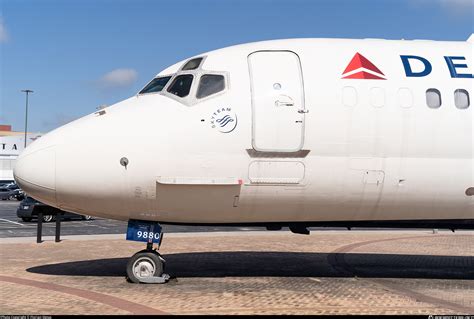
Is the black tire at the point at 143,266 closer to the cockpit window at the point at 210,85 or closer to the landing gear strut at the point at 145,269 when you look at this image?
the landing gear strut at the point at 145,269

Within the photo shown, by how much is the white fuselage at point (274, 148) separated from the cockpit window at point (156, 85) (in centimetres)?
25

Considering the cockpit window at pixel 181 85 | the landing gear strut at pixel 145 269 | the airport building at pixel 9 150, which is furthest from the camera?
the airport building at pixel 9 150

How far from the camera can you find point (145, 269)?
10562mm

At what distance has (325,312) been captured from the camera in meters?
8.38

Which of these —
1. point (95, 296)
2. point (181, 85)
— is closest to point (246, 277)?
point (95, 296)

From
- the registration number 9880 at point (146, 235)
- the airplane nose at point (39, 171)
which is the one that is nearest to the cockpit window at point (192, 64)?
the airplane nose at point (39, 171)

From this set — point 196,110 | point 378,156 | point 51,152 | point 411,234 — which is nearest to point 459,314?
point 378,156

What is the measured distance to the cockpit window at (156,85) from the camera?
10677mm

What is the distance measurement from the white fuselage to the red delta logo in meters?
0.03

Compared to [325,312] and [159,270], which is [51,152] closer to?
[159,270]

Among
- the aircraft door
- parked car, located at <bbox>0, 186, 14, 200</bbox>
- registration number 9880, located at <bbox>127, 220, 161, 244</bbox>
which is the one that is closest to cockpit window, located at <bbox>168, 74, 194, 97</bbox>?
the aircraft door

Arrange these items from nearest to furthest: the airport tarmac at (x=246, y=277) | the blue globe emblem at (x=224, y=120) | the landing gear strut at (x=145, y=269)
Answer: the airport tarmac at (x=246, y=277) < the blue globe emblem at (x=224, y=120) < the landing gear strut at (x=145, y=269)

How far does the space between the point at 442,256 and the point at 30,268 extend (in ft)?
38.1

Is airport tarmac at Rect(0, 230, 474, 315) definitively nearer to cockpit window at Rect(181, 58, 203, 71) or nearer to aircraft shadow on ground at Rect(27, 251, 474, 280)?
aircraft shadow on ground at Rect(27, 251, 474, 280)
